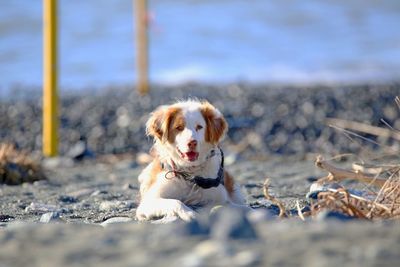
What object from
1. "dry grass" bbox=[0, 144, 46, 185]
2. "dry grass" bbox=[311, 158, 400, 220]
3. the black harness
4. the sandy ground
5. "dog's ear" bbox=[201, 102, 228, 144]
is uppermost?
"dog's ear" bbox=[201, 102, 228, 144]

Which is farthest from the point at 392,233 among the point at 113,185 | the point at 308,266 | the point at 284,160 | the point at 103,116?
the point at 103,116

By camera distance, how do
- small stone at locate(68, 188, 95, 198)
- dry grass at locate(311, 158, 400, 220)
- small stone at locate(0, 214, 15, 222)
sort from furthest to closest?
small stone at locate(68, 188, 95, 198), small stone at locate(0, 214, 15, 222), dry grass at locate(311, 158, 400, 220)

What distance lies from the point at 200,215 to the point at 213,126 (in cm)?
64

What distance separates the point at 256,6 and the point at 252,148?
2502 centimetres

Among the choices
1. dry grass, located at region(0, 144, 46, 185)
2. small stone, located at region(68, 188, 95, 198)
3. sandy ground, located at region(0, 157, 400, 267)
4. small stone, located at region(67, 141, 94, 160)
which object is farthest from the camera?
small stone, located at region(67, 141, 94, 160)

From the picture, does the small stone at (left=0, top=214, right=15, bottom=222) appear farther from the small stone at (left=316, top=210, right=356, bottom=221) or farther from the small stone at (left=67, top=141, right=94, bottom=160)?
the small stone at (left=67, top=141, right=94, bottom=160)

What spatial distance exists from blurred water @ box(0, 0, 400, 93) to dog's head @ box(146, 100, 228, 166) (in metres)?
17.9

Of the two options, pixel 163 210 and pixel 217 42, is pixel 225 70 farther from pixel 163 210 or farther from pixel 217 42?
pixel 163 210

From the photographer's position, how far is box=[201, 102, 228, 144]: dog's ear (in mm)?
4977

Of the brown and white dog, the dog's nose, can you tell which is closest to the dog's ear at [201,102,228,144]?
the brown and white dog

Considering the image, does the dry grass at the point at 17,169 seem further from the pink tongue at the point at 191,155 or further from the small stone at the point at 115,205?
the pink tongue at the point at 191,155

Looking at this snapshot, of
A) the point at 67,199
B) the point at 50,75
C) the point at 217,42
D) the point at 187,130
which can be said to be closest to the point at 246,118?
the point at 50,75

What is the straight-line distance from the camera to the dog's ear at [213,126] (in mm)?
4977

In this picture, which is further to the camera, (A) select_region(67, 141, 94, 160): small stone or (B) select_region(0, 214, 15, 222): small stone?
(A) select_region(67, 141, 94, 160): small stone
